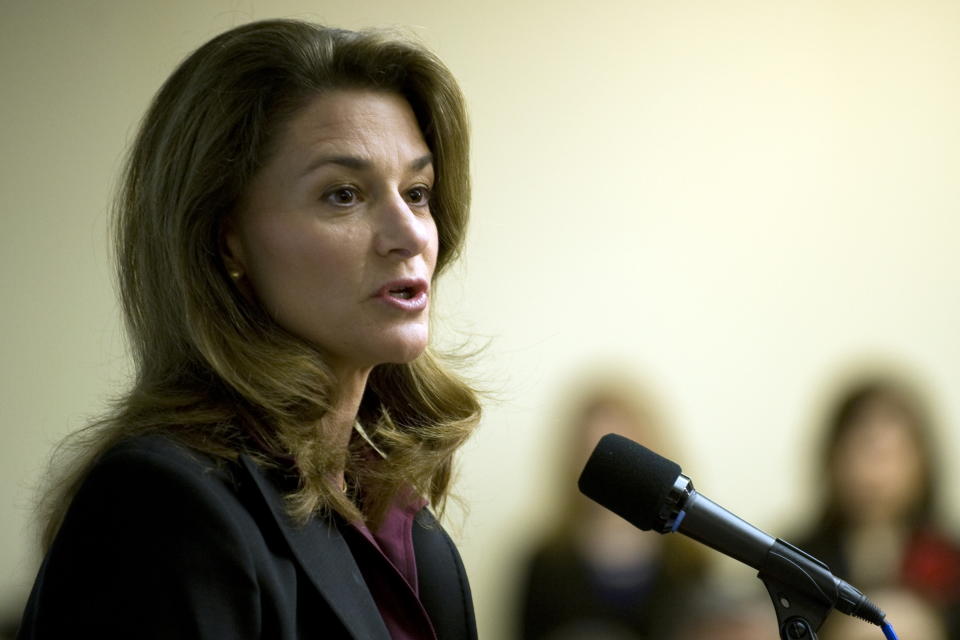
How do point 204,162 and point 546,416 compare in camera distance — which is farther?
point 546,416

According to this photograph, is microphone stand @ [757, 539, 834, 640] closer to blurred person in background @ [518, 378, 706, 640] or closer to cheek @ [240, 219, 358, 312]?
cheek @ [240, 219, 358, 312]

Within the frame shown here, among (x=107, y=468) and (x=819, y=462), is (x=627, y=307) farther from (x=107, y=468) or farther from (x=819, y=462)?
(x=107, y=468)

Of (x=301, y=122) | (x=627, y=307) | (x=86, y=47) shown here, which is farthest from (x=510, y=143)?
(x=301, y=122)

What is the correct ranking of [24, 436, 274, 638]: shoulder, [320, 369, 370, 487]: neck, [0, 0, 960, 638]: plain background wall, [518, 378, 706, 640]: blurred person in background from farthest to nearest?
1. [518, 378, 706, 640]: blurred person in background
2. [0, 0, 960, 638]: plain background wall
3. [320, 369, 370, 487]: neck
4. [24, 436, 274, 638]: shoulder

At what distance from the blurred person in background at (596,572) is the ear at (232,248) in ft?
6.29

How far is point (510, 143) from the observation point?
129 inches

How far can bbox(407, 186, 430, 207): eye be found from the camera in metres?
1.45

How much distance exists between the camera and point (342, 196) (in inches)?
53.1

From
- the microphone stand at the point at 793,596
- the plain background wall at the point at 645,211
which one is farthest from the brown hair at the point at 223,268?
the plain background wall at the point at 645,211

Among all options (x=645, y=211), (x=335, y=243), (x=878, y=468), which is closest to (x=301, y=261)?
(x=335, y=243)

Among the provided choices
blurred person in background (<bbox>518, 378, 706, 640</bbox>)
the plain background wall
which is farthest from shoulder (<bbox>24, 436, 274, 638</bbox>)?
blurred person in background (<bbox>518, 378, 706, 640</bbox>)

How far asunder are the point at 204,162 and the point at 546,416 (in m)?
2.03

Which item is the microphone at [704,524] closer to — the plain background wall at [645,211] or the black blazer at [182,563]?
the black blazer at [182,563]

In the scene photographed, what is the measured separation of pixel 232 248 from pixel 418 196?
9.9 inches
